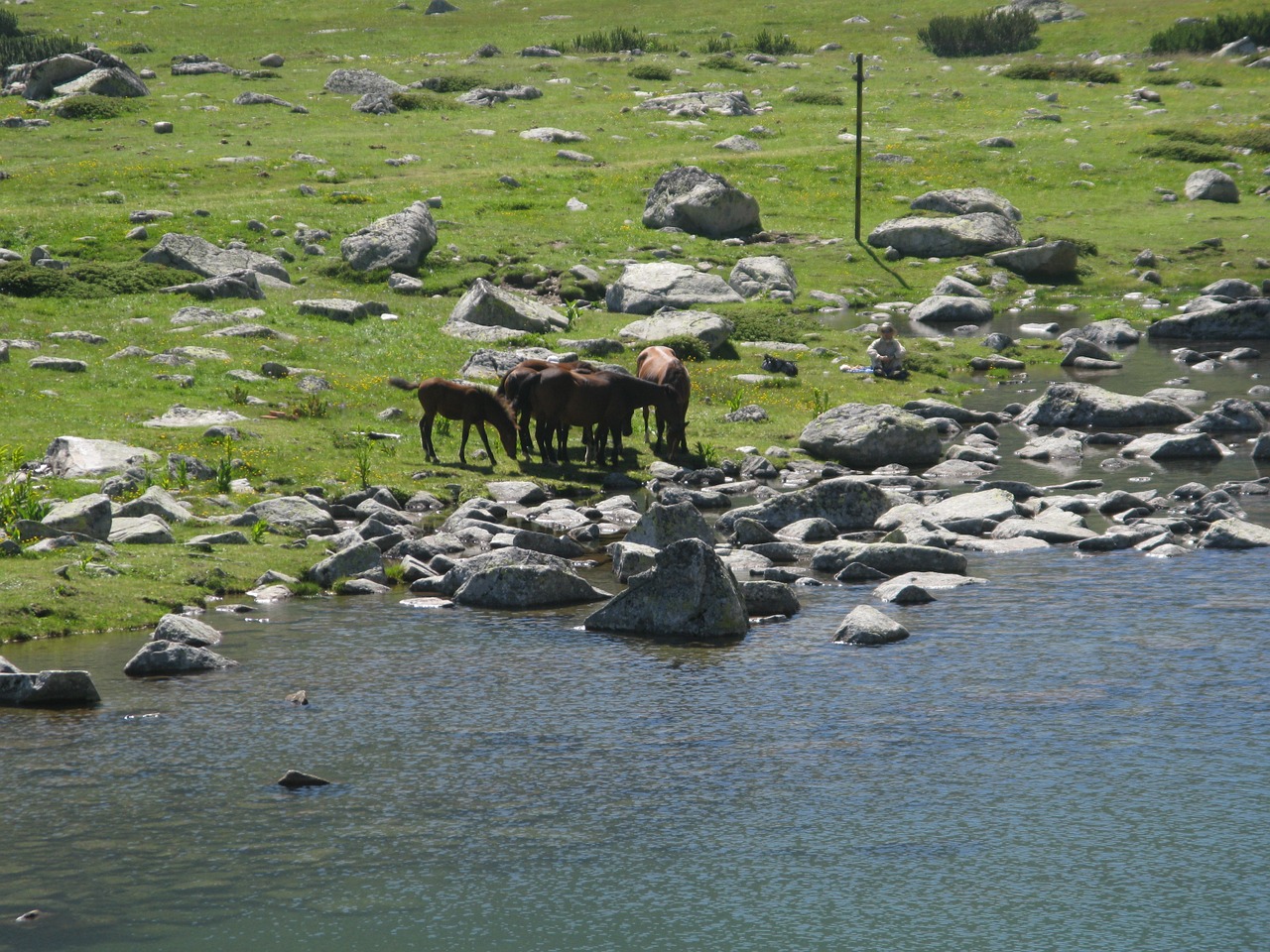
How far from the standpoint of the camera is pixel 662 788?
15070mm

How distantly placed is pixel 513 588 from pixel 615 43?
83.5m

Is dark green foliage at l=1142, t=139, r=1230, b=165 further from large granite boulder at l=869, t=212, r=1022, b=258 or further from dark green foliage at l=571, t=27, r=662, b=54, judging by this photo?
dark green foliage at l=571, t=27, r=662, b=54

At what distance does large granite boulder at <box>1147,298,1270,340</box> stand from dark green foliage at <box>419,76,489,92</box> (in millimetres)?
48031

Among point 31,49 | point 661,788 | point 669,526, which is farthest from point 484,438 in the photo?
point 31,49

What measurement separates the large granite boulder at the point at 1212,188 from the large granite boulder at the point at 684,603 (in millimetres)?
53872

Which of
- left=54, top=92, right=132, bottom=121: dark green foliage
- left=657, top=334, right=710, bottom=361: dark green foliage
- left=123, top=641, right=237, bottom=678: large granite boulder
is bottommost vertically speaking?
left=657, top=334, right=710, bottom=361: dark green foliage

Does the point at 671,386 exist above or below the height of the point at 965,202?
above

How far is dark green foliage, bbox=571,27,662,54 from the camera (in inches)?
3866

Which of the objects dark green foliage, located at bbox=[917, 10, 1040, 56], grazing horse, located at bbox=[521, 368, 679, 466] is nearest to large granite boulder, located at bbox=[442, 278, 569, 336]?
grazing horse, located at bbox=[521, 368, 679, 466]

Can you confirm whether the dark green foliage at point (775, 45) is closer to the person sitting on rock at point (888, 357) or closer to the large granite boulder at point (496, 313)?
the large granite boulder at point (496, 313)

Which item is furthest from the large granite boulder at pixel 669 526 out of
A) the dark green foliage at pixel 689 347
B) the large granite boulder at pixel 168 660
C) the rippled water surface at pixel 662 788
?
the dark green foliage at pixel 689 347

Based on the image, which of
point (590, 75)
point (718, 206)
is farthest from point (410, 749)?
point (590, 75)

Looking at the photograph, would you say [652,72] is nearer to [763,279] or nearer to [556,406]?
[763,279]

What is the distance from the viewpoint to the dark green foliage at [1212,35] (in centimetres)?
9388
